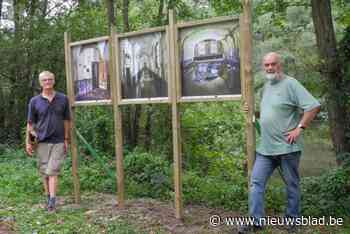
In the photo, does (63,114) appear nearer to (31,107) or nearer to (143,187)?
(31,107)

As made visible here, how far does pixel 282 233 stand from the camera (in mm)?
4949

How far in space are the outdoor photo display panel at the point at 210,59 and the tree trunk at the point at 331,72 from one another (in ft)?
7.25

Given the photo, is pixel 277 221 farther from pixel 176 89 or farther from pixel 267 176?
pixel 176 89

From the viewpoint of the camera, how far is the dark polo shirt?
633 centimetres

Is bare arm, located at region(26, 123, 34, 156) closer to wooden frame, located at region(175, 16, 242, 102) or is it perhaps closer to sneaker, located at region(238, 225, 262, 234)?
wooden frame, located at region(175, 16, 242, 102)

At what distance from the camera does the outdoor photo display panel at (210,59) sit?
494 cm

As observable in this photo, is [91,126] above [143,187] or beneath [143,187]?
above

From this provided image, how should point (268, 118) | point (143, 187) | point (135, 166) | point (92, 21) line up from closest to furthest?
1. point (268, 118)
2. point (143, 187)
3. point (135, 166)
4. point (92, 21)

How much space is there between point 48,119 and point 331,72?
3.96 meters

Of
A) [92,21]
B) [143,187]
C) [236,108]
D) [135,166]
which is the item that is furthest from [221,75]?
[92,21]

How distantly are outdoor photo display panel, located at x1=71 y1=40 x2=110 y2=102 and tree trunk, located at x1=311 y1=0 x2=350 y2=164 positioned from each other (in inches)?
121

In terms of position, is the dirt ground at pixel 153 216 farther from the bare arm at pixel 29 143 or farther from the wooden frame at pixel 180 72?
the wooden frame at pixel 180 72

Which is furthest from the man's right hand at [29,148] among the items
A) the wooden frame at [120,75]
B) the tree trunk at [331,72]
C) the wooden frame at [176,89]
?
the tree trunk at [331,72]

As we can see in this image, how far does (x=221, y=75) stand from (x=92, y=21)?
27.4 ft
